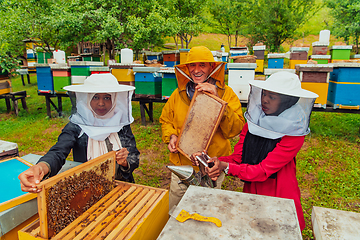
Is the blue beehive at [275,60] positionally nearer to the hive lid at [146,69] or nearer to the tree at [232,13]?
the hive lid at [146,69]

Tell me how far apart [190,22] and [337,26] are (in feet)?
43.3

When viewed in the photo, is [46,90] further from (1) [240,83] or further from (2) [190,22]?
(2) [190,22]

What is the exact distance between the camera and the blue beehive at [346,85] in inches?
180

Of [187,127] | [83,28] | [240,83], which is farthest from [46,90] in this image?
[187,127]

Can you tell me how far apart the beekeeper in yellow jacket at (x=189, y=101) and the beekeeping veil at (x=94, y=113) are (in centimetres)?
57

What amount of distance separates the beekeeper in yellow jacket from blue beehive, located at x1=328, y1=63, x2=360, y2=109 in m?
3.67

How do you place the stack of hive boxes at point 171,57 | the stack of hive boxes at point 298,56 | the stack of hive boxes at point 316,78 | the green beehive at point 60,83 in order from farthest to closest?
1. the stack of hive boxes at point 298,56
2. the stack of hive boxes at point 171,57
3. the green beehive at point 60,83
4. the stack of hive boxes at point 316,78

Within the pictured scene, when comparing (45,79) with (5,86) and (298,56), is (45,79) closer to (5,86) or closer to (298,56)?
(5,86)

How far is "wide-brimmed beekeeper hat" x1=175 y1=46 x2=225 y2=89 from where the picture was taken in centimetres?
221

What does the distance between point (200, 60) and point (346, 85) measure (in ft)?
13.3

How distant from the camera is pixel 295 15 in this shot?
1606 centimetres

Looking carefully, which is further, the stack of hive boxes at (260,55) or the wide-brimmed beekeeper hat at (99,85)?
the stack of hive boxes at (260,55)

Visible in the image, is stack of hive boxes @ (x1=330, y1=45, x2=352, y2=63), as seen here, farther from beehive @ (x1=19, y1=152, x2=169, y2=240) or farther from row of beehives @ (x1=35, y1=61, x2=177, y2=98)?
beehive @ (x1=19, y1=152, x2=169, y2=240)

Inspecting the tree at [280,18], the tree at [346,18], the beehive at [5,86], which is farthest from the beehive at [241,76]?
the tree at [346,18]
